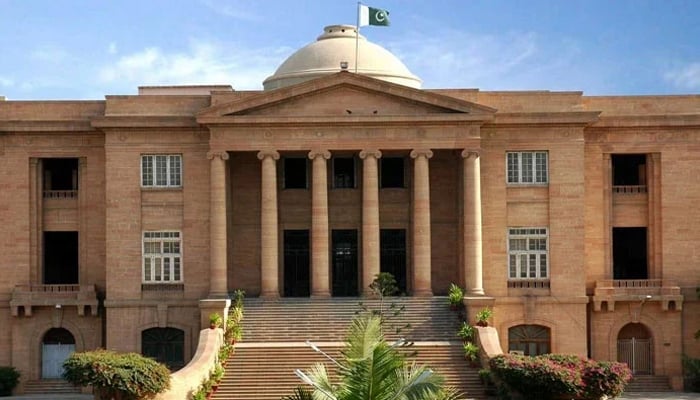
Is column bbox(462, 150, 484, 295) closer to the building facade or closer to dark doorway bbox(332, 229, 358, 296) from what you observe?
the building facade

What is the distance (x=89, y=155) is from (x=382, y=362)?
113 feet

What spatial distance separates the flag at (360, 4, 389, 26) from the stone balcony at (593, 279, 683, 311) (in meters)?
15.5

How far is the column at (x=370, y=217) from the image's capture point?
49594mm

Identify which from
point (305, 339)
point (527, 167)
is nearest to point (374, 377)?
point (305, 339)

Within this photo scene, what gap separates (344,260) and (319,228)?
3895mm

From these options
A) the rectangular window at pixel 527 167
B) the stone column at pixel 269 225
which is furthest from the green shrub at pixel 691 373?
the stone column at pixel 269 225

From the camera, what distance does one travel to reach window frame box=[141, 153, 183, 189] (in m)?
50.9

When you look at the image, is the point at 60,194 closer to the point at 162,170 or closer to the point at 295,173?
the point at 162,170

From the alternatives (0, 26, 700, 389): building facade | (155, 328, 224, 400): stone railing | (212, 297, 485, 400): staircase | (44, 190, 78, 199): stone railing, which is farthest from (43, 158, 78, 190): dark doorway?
(155, 328, 224, 400): stone railing

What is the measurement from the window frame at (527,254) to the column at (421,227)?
3.88 meters

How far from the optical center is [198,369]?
42.4 meters

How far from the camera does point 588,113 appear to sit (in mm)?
50156

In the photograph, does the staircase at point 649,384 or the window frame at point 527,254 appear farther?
the window frame at point 527,254

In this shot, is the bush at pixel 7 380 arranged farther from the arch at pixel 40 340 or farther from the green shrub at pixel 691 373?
the green shrub at pixel 691 373
